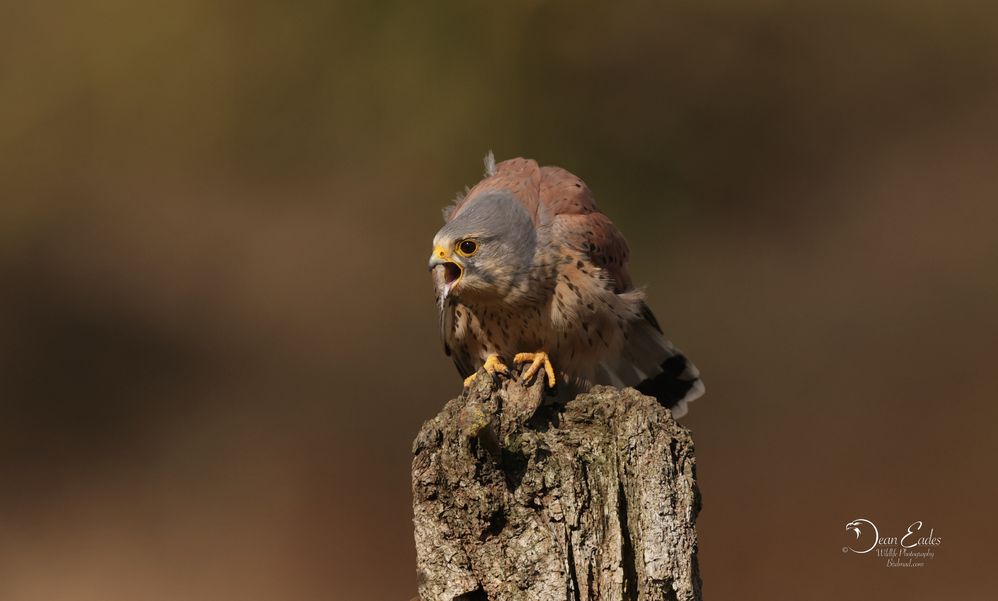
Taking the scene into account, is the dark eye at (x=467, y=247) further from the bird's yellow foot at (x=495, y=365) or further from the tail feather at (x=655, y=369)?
the tail feather at (x=655, y=369)

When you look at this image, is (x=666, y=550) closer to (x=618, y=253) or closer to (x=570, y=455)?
(x=570, y=455)

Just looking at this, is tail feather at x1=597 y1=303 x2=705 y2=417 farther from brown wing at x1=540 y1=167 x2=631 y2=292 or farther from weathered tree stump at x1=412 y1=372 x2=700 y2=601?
weathered tree stump at x1=412 y1=372 x2=700 y2=601

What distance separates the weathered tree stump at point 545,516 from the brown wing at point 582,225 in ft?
4.66

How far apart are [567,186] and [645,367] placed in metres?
0.77

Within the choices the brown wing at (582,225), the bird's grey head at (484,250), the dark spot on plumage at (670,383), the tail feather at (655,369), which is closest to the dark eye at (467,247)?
the bird's grey head at (484,250)

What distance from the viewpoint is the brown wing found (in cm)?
345

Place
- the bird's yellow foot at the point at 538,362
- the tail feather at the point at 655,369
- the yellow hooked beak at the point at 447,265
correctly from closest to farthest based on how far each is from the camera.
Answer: the yellow hooked beak at the point at 447,265, the bird's yellow foot at the point at 538,362, the tail feather at the point at 655,369

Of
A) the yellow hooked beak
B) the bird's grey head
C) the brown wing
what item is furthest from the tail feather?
the yellow hooked beak

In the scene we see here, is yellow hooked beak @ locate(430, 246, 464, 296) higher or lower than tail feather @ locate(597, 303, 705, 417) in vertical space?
higher

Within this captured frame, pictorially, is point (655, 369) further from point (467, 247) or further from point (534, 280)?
point (467, 247)

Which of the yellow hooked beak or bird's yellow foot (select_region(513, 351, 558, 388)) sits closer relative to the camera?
the yellow hooked beak

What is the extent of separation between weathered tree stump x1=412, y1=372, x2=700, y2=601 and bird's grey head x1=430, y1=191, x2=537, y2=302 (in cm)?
110

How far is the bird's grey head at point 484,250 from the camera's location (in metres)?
3.13

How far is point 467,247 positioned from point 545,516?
129 cm
